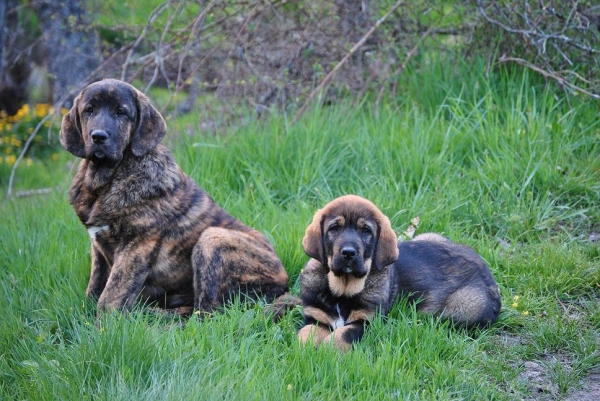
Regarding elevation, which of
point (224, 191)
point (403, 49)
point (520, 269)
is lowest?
point (520, 269)

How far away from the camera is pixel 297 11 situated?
9273 mm

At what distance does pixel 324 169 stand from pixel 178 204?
7.37 feet

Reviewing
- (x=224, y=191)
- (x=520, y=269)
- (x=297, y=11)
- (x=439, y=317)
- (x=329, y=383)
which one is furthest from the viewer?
(x=297, y=11)

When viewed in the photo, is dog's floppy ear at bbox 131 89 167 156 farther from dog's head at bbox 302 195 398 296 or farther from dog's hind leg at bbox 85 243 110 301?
dog's head at bbox 302 195 398 296

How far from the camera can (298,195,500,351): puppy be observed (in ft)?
17.5

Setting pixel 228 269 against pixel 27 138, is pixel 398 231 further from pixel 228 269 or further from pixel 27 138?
pixel 27 138

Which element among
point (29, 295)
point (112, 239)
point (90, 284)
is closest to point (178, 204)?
point (112, 239)

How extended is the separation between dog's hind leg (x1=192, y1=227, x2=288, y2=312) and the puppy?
0.36 meters

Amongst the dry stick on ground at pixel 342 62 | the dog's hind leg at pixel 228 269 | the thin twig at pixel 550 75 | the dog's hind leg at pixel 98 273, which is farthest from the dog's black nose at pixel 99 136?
the thin twig at pixel 550 75

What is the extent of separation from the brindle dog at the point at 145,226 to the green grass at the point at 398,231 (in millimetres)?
278

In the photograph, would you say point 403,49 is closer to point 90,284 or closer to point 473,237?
point 473,237

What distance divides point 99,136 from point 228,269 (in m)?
1.39

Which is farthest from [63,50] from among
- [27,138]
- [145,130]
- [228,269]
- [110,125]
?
[228,269]

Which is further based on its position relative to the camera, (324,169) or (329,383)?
(324,169)
